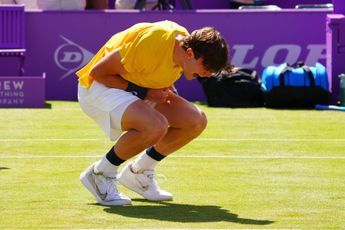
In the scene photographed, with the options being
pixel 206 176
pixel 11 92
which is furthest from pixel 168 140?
pixel 11 92

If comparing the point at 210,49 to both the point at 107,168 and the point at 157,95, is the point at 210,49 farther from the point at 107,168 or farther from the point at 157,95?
the point at 107,168

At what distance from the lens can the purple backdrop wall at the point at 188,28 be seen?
17.0 metres

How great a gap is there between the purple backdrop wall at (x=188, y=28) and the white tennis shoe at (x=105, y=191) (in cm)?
894

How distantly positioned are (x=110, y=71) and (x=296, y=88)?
26.7 feet

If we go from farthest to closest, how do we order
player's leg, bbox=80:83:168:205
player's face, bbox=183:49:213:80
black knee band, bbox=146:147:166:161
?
black knee band, bbox=146:147:166:161 → player's leg, bbox=80:83:168:205 → player's face, bbox=183:49:213:80

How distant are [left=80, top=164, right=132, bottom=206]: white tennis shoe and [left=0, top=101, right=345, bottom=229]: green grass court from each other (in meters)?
0.07

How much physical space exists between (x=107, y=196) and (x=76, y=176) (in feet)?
4.92

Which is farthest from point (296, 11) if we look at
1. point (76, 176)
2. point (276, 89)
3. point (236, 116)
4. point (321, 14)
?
point (76, 176)

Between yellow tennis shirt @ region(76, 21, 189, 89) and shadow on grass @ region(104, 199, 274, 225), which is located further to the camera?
yellow tennis shirt @ region(76, 21, 189, 89)

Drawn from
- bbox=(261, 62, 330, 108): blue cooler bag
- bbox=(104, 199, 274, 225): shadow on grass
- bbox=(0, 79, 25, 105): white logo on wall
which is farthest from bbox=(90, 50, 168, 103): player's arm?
bbox=(0, 79, 25, 105): white logo on wall

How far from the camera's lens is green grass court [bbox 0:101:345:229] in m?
7.38

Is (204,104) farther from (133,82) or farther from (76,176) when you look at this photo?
(133,82)

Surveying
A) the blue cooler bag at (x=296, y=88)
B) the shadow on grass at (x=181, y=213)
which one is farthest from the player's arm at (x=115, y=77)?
the blue cooler bag at (x=296, y=88)

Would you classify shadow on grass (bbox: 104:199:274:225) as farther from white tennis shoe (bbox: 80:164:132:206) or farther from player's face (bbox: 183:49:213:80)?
player's face (bbox: 183:49:213:80)
